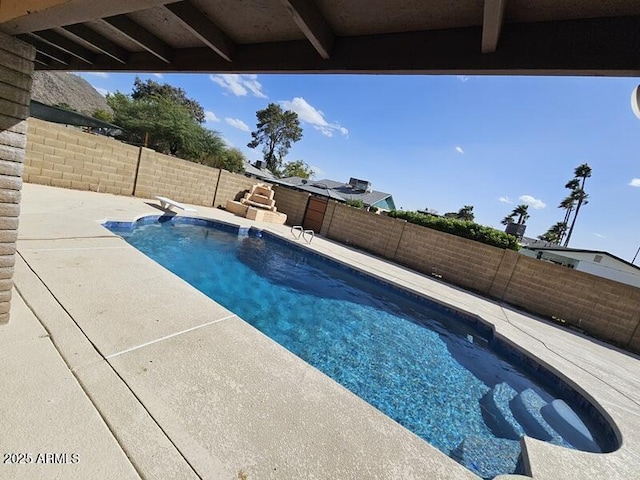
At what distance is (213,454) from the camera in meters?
1.49

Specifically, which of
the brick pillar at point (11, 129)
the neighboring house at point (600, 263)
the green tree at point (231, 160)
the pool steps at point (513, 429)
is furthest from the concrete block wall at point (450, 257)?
the green tree at point (231, 160)

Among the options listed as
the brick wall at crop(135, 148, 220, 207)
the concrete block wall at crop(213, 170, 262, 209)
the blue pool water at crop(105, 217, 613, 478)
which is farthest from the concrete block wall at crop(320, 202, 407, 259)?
the brick wall at crop(135, 148, 220, 207)

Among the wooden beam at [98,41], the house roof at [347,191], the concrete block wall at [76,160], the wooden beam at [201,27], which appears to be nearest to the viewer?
the wooden beam at [201,27]

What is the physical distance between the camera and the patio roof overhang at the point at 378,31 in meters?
1.22

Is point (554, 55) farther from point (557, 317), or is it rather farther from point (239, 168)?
point (239, 168)

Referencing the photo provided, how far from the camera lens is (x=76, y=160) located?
7.50 metres

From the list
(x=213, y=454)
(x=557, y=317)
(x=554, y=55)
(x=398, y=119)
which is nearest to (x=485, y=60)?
(x=554, y=55)

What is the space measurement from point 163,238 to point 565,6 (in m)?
7.77

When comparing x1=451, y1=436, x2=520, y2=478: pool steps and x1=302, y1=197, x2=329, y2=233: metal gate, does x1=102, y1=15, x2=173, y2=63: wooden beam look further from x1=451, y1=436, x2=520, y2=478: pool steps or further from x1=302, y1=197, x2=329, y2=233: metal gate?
x1=302, y1=197, x2=329, y2=233: metal gate

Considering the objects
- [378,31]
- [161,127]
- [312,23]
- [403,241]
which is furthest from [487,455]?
[161,127]

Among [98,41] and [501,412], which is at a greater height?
[98,41]

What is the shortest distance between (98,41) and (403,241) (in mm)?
10072

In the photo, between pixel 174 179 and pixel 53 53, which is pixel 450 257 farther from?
pixel 53 53

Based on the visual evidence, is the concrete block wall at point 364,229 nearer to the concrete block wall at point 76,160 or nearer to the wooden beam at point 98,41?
the concrete block wall at point 76,160
